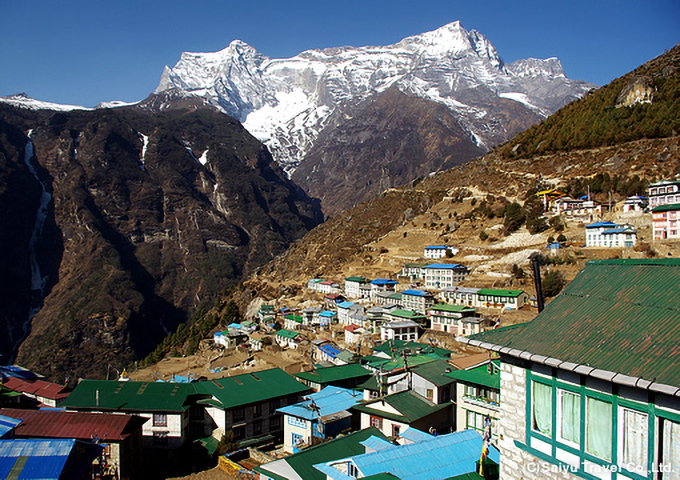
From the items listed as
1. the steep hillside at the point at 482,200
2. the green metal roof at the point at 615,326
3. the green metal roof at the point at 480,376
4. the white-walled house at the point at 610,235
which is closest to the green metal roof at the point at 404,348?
the green metal roof at the point at 480,376

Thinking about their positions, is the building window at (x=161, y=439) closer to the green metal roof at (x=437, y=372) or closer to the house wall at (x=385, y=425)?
the house wall at (x=385, y=425)

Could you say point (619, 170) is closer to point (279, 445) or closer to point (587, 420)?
point (279, 445)

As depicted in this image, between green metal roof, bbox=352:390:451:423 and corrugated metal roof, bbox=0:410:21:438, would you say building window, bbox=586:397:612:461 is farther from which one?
corrugated metal roof, bbox=0:410:21:438

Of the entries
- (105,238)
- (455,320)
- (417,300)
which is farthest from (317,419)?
(105,238)

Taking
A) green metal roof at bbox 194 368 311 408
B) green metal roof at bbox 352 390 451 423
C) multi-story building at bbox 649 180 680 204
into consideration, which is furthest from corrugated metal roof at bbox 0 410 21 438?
multi-story building at bbox 649 180 680 204

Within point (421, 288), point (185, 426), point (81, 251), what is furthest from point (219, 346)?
point (81, 251)

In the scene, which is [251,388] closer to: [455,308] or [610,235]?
[455,308]
